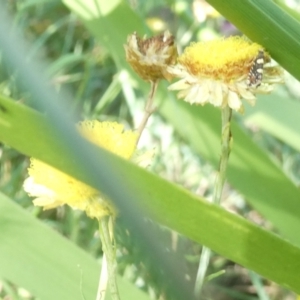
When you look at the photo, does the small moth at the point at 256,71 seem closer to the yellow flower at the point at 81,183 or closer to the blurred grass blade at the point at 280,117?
the yellow flower at the point at 81,183

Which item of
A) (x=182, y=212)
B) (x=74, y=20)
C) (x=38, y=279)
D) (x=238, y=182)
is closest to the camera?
(x=182, y=212)

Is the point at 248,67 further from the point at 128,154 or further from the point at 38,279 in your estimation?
the point at 38,279

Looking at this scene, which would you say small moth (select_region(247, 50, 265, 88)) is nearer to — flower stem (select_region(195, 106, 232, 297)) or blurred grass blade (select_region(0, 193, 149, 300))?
flower stem (select_region(195, 106, 232, 297))

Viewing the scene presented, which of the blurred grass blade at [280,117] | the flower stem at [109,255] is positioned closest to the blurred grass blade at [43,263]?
the flower stem at [109,255]

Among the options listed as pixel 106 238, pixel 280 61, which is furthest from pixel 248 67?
pixel 106 238

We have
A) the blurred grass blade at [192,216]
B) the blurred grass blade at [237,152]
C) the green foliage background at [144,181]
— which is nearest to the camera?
the green foliage background at [144,181]

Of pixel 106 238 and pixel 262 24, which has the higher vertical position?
pixel 262 24

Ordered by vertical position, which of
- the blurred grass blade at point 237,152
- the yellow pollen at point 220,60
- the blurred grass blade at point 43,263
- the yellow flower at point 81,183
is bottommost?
the blurred grass blade at point 43,263
